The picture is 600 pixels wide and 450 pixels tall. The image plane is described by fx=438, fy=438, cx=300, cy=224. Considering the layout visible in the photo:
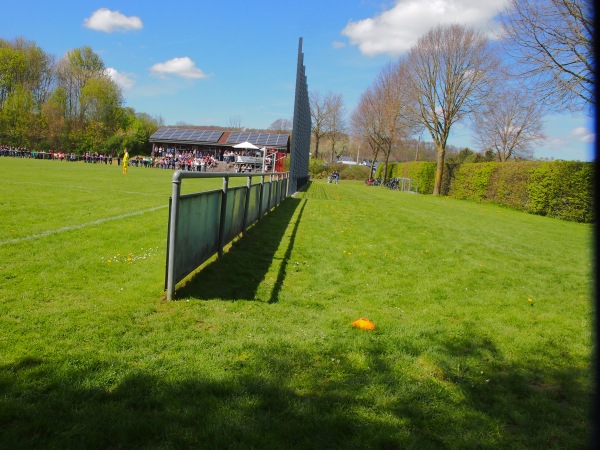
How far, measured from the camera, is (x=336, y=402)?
292 cm

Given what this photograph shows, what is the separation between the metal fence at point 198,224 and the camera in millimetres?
4543

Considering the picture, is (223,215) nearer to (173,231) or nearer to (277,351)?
(173,231)

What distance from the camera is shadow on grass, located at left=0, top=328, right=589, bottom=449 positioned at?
241 centimetres

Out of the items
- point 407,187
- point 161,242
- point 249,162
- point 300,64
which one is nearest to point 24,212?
point 161,242

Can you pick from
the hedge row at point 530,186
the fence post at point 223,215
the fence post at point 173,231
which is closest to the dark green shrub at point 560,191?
the hedge row at point 530,186

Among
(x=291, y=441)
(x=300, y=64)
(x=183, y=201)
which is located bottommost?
(x=291, y=441)

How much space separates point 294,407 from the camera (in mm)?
2801

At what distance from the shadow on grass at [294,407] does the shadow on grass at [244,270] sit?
63.4 inches

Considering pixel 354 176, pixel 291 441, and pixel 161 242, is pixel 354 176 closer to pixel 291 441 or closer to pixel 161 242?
pixel 161 242

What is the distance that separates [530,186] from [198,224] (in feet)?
73.9

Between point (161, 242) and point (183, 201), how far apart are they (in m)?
2.96

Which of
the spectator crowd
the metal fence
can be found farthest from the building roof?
the metal fence

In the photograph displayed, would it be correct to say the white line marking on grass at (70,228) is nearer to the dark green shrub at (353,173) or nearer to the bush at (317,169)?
the bush at (317,169)

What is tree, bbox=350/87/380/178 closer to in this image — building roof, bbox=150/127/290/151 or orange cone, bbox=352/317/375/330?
building roof, bbox=150/127/290/151
